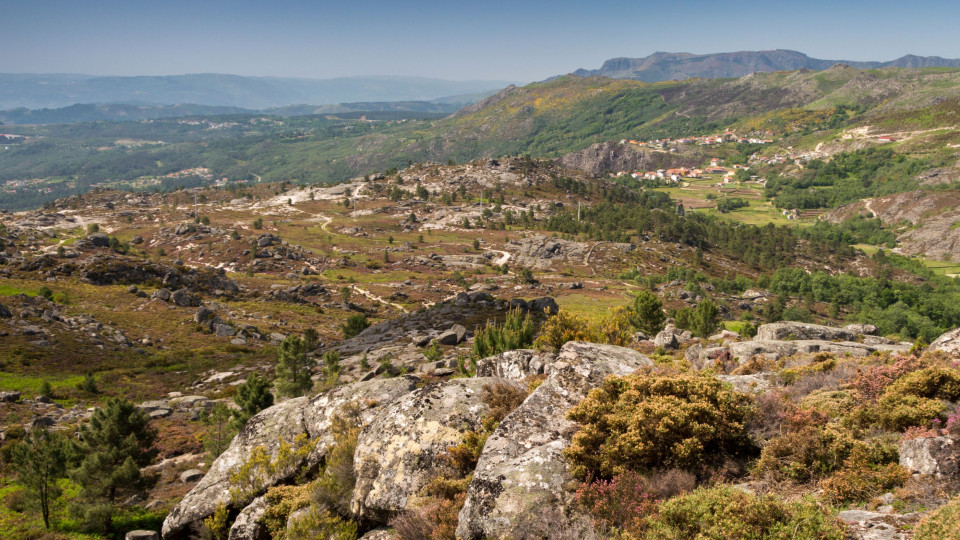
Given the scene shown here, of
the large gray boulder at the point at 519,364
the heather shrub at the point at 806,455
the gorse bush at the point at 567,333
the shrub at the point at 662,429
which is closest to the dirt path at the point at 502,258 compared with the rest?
the gorse bush at the point at 567,333

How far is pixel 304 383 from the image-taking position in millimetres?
33375

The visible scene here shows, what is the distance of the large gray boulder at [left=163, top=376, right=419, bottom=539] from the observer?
17.6m

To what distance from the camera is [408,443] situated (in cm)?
1498

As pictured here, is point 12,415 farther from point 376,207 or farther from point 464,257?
point 376,207

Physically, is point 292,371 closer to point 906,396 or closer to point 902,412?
point 902,412

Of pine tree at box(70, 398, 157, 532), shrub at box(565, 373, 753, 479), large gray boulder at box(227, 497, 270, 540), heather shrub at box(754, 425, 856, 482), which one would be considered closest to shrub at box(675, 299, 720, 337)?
shrub at box(565, 373, 753, 479)

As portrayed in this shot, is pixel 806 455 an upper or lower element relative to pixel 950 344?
lower

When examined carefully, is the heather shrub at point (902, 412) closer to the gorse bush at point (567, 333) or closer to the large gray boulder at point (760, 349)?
the gorse bush at point (567, 333)

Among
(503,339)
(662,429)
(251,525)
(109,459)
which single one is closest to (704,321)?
(503,339)

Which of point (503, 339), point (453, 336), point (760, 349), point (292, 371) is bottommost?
point (453, 336)

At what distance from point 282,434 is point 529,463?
12.1 metres

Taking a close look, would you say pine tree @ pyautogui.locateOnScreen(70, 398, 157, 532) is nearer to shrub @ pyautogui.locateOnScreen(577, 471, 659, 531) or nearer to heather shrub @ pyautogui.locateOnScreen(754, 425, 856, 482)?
shrub @ pyautogui.locateOnScreen(577, 471, 659, 531)

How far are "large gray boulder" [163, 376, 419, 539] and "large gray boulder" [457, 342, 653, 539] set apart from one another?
245 inches

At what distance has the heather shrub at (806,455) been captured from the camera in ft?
36.6
